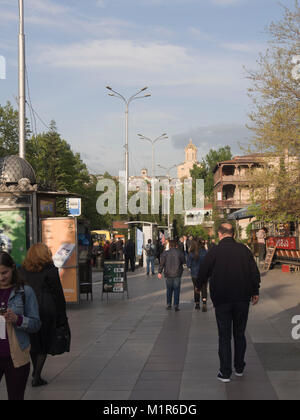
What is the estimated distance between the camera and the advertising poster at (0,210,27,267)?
15.2 metres

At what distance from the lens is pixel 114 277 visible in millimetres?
18109

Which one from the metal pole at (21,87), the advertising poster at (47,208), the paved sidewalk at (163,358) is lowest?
the paved sidewalk at (163,358)

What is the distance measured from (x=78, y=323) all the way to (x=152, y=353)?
4065 mm

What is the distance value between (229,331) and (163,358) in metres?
1.69

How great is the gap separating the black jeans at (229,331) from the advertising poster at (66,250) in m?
8.75

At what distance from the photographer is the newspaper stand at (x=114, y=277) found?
18.0m

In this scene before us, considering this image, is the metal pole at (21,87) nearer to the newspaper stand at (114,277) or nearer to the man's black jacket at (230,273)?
the newspaper stand at (114,277)

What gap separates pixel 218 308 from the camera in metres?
7.61

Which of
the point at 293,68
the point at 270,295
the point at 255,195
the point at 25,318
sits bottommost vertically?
the point at 270,295

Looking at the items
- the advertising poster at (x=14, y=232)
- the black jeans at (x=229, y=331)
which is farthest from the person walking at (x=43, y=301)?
the advertising poster at (x=14, y=232)
